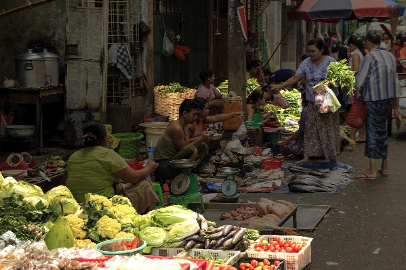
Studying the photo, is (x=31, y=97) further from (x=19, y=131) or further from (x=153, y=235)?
(x=153, y=235)

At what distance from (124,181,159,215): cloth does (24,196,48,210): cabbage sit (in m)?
1.47

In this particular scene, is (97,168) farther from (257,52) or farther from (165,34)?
(257,52)

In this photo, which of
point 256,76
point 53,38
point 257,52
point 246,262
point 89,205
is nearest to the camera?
point 246,262

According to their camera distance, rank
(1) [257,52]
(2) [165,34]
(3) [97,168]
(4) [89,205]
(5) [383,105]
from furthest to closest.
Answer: (1) [257,52]
(2) [165,34]
(5) [383,105]
(3) [97,168]
(4) [89,205]

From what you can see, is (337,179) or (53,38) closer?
(337,179)

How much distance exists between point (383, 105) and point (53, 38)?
232 inches

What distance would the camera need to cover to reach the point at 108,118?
1302cm

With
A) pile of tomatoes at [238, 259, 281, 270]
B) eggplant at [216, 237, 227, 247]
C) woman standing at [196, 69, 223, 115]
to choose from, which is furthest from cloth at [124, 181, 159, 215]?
woman standing at [196, 69, 223, 115]

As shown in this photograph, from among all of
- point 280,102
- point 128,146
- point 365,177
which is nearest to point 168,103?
point 280,102

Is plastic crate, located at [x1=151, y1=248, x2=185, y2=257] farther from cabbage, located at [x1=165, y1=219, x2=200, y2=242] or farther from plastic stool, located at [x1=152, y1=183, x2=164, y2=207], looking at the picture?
plastic stool, located at [x1=152, y1=183, x2=164, y2=207]

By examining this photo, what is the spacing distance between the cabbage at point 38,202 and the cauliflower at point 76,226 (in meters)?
0.24

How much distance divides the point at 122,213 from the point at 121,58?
6.73 meters

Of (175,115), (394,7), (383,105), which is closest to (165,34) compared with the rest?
(175,115)

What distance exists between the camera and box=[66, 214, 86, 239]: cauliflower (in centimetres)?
638
